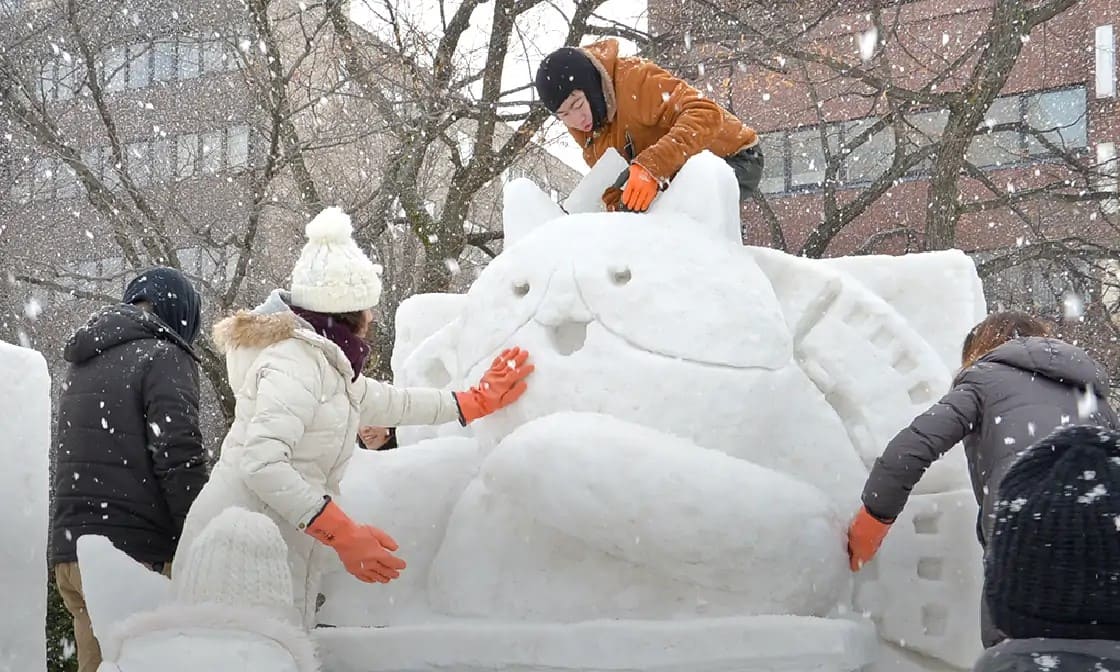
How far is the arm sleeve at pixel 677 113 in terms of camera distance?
3.65m

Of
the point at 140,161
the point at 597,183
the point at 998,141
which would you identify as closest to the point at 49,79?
the point at 140,161

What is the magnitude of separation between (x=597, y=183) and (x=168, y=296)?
1.55m

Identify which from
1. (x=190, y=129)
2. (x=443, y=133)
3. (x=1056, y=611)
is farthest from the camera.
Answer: (x=190, y=129)

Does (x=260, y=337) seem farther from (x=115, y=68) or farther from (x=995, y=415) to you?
(x=115, y=68)

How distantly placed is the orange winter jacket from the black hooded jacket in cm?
165

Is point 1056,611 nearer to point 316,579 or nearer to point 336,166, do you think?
point 316,579

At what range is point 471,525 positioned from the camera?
3.36 metres

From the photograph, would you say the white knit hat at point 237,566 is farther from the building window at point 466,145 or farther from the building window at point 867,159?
the building window at point 867,159

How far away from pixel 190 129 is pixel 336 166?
1355 millimetres

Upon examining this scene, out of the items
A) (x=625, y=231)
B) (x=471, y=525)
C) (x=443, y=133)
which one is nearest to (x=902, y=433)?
(x=625, y=231)

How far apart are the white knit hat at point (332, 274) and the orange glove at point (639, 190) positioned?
0.83 metres

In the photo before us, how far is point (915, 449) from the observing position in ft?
10.1

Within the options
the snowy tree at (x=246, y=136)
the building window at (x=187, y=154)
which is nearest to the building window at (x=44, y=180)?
the snowy tree at (x=246, y=136)

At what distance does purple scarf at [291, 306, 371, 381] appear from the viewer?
3320 millimetres
